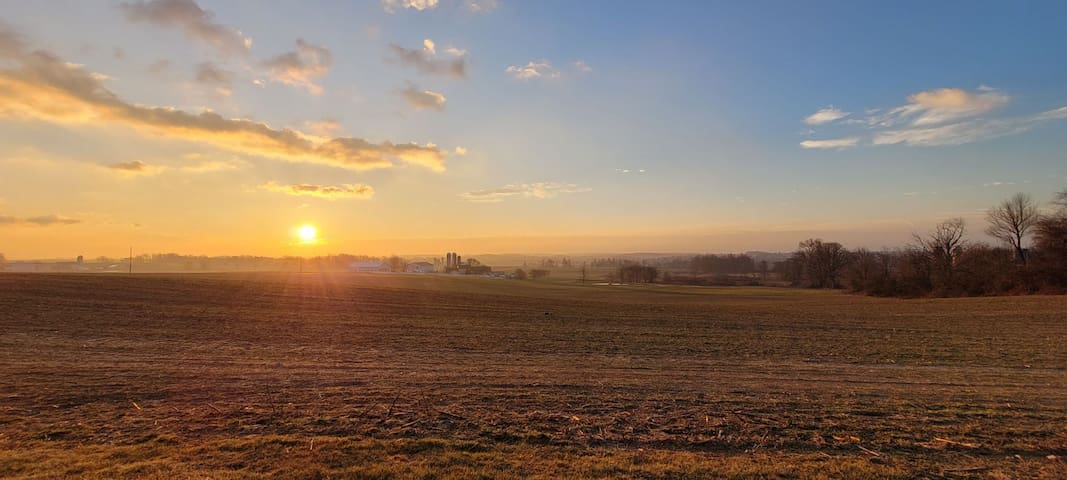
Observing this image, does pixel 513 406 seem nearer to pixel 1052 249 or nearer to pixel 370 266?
pixel 1052 249

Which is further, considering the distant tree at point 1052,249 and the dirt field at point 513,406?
the distant tree at point 1052,249

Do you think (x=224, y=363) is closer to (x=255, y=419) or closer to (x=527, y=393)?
(x=255, y=419)

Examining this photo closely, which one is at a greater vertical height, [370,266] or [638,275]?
[370,266]

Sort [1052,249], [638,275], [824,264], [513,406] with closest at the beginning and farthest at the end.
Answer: [513,406] < [1052,249] < [824,264] < [638,275]

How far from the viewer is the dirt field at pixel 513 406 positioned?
19.3 ft

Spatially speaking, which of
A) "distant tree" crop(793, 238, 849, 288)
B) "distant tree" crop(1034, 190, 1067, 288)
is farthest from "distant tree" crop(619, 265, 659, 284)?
"distant tree" crop(1034, 190, 1067, 288)

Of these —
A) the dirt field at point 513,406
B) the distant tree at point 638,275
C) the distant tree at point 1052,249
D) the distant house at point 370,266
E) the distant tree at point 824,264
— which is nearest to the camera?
the dirt field at point 513,406

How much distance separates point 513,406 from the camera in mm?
8477

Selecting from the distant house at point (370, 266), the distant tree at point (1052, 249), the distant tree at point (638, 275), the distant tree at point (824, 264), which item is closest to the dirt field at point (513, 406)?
the distant tree at point (1052, 249)

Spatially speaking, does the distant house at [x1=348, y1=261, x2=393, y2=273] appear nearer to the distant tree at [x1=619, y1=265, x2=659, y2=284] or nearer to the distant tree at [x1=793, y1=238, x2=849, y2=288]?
the distant tree at [x1=619, y1=265, x2=659, y2=284]

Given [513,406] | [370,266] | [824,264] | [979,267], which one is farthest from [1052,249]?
[370,266]

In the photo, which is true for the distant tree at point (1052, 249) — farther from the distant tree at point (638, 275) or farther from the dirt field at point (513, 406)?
the distant tree at point (638, 275)

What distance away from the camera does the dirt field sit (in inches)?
231

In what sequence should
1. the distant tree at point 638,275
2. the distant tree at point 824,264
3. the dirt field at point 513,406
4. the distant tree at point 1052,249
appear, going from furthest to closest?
the distant tree at point 638,275 → the distant tree at point 824,264 → the distant tree at point 1052,249 → the dirt field at point 513,406
